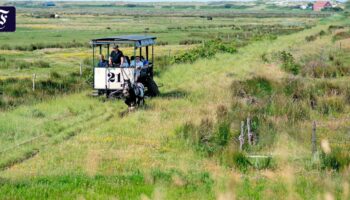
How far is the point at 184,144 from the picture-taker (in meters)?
16.3

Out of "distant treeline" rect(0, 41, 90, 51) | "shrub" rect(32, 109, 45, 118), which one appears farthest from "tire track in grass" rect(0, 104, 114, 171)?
"distant treeline" rect(0, 41, 90, 51)

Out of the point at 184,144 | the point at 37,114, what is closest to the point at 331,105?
the point at 184,144

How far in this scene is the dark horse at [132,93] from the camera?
71.2ft

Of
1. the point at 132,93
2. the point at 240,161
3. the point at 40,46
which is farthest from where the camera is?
the point at 40,46

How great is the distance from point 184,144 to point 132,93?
19.5ft

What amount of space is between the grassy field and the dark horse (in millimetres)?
436

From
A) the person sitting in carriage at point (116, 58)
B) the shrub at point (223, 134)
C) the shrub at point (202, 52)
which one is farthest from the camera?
the shrub at point (202, 52)

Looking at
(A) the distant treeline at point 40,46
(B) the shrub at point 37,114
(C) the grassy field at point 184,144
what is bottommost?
(A) the distant treeline at point 40,46

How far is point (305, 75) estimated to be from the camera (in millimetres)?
31609

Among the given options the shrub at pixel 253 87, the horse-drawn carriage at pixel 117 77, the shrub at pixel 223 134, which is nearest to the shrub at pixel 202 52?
the shrub at pixel 253 87

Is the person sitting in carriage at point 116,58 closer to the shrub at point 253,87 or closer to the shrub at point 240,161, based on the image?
the shrub at point 253,87

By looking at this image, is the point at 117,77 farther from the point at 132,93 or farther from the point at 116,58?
the point at 132,93

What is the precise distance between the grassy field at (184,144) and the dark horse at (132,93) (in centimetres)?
44

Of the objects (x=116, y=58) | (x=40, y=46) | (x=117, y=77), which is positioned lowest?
(x=40, y=46)
